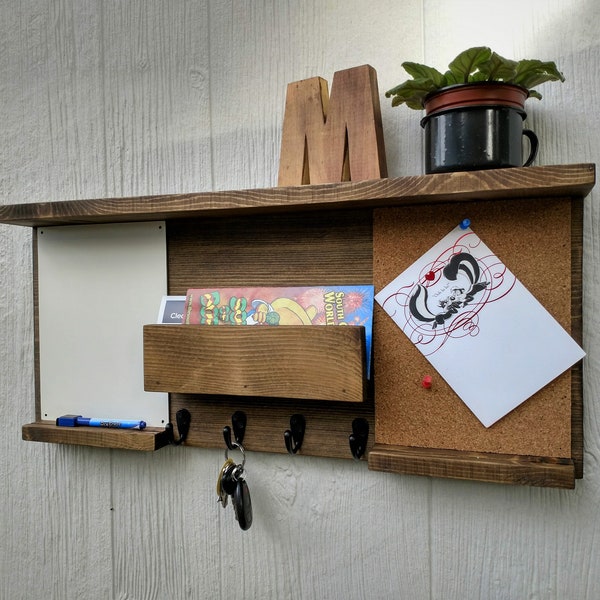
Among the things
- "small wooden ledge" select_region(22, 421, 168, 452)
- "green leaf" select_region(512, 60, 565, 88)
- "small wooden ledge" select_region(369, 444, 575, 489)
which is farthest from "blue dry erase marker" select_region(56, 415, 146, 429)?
"green leaf" select_region(512, 60, 565, 88)

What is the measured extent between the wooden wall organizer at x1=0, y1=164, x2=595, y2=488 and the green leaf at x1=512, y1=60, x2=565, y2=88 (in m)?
0.11

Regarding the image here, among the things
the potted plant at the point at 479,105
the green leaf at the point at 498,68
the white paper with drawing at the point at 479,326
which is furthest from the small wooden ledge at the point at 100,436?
the green leaf at the point at 498,68

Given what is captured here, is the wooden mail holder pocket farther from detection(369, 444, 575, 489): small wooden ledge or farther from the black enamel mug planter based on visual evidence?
the black enamel mug planter

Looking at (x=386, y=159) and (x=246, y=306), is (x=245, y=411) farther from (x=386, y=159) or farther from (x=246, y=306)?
(x=386, y=159)

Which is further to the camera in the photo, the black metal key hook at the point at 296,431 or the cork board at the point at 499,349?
the black metal key hook at the point at 296,431

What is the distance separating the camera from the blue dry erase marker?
2.83 ft

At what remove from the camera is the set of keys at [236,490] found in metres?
0.77

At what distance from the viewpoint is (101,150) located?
3.06ft

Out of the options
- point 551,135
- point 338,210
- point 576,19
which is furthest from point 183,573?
point 576,19

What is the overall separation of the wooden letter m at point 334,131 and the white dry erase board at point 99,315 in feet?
0.83

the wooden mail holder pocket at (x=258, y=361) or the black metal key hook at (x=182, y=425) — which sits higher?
the wooden mail holder pocket at (x=258, y=361)

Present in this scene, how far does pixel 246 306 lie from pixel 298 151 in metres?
0.23

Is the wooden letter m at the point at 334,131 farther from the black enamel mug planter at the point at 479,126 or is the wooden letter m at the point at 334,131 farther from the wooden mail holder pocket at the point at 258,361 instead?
the wooden mail holder pocket at the point at 258,361

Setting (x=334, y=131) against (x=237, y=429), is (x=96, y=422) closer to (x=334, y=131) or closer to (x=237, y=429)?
(x=237, y=429)
